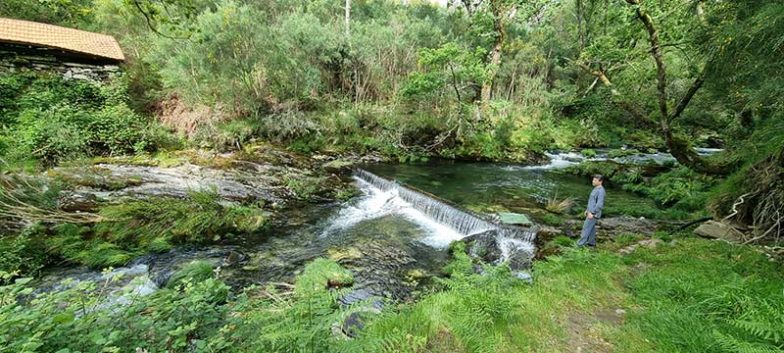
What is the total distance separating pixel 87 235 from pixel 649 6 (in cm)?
1182

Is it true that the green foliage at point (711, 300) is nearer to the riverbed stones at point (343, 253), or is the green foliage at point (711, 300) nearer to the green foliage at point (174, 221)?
the riverbed stones at point (343, 253)

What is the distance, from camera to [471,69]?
48.7ft

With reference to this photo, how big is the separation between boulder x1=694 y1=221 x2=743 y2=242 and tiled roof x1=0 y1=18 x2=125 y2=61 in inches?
837

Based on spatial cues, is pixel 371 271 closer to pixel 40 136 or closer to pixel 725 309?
pixel 725 309

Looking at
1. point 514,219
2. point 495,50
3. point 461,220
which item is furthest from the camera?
point 495,50

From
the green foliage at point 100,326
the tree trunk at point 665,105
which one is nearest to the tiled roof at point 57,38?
the green foliage at point 100,326

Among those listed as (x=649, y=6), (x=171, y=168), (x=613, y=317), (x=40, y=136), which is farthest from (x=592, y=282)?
(x=40, y=136)

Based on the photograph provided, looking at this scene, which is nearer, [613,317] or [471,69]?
[613,317]

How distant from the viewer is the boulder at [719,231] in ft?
19.9

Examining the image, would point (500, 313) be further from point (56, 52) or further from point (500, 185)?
point (56, 52)

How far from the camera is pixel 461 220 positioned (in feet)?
27.1

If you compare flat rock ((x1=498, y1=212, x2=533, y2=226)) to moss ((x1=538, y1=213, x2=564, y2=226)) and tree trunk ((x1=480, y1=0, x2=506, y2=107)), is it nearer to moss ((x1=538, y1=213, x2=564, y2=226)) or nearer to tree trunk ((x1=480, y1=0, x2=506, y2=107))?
moss ((x1=538, y1=213, x2=564, y2=226))

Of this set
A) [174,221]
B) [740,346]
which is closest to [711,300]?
[740,346]

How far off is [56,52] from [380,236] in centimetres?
1614
